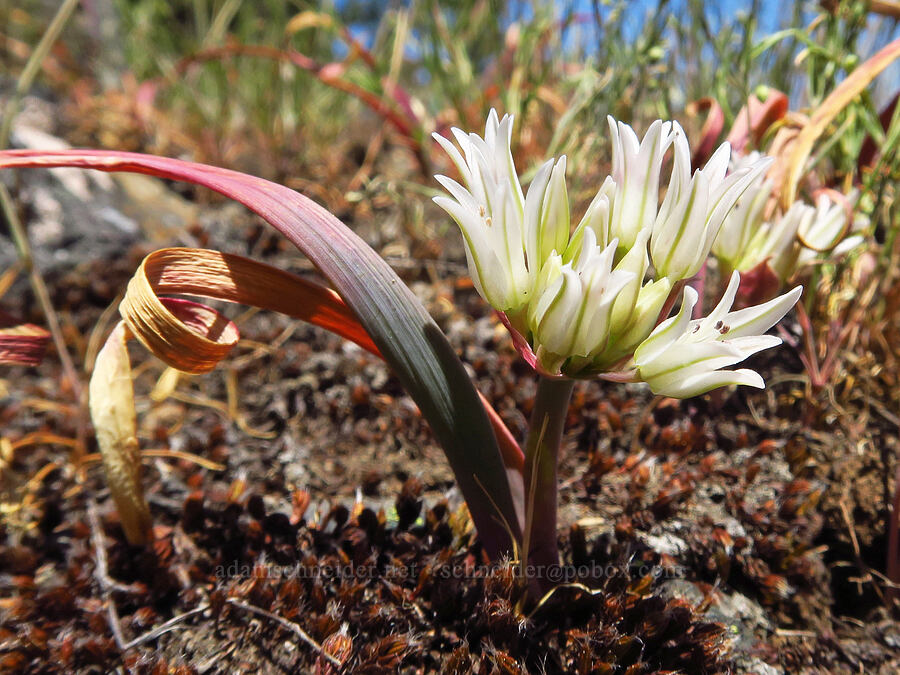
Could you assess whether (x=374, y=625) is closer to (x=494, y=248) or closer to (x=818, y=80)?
(x=494, y=248)

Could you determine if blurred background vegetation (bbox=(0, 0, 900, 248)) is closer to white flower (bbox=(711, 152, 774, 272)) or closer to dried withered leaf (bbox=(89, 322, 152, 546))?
white flower (bbox=(711, 152, 774, 272))

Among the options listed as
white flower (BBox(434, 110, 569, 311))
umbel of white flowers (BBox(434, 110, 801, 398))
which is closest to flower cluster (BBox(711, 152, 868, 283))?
umbel of white flowers (BBox(434, 110, 801, 398))

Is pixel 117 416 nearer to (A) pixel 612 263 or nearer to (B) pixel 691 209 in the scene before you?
(A) pixel 612 263

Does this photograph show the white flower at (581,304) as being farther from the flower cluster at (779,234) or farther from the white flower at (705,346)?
the flower cluster at (779,234)

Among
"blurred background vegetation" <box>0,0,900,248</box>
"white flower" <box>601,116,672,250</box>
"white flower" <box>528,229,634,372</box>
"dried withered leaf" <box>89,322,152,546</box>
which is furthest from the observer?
"blurred background vegetation" <box>0,0,900,248</box>

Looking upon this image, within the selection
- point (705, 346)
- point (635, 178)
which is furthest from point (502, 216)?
point (705, 346)

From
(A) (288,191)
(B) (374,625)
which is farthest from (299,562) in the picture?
(A) (288,191)
